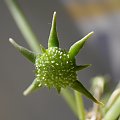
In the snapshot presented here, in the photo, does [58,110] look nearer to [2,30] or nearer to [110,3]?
[2,30]

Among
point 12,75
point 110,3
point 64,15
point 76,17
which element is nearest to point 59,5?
point 64,15

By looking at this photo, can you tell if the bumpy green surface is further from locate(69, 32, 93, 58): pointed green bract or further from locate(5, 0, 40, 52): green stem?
locate(5, 0, 40, 52): green stem

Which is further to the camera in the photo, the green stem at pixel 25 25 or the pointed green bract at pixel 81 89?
the green stem at pixel 25 25

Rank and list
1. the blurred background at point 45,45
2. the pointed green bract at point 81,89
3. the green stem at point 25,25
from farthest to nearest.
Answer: the blurred background at point 45,45
the green stem at point 25,25
the pointed green bract at point 81,89

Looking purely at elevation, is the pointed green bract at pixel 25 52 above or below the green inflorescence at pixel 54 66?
above

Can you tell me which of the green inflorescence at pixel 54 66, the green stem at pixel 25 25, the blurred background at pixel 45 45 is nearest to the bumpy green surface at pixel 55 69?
the green inflorescence at pixel 54 66

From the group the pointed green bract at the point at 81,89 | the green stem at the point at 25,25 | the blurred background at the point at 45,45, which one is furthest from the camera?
the blurred background at the point at 45,45

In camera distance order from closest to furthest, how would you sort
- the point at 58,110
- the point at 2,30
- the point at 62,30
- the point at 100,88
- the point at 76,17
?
the point at 100,88, the point at 2,30, the point at 58,110, the point at 62,30, the point at 76,17

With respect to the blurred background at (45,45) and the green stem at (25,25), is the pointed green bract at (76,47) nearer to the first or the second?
the green stem at (25,25)
